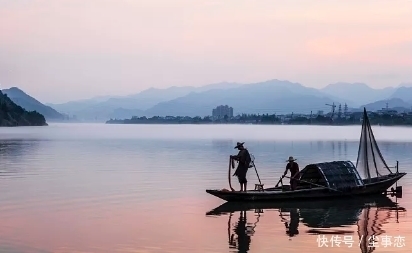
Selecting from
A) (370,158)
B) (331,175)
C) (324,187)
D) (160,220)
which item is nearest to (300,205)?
(324,187)

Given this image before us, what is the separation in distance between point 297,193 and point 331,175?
2.46 metres

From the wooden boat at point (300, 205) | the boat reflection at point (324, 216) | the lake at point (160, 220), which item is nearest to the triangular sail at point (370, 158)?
the lake at point (160, 220)

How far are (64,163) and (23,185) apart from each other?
1759 centimetres

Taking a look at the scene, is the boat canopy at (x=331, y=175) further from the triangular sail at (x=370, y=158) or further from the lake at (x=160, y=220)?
the triangular sail at (x=370, y=158)

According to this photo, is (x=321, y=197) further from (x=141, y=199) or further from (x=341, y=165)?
(x=141, y=199)

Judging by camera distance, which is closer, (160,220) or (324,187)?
(160,220)

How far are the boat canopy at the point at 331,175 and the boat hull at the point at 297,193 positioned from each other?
1.02ft

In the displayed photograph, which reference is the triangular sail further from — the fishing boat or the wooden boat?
the wooden boat

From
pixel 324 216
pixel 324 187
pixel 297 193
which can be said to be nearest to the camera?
pixel 324 216

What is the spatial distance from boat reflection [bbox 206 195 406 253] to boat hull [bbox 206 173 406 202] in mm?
290

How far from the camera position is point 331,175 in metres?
29.3

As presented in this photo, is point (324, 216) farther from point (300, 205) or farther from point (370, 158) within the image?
point (370, 158)

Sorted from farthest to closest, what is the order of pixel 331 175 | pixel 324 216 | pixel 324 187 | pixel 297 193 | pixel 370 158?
pixel 370 158 → pixel 331 175 → pixel 324 187 → pixel 297 193 → pixel 324 216

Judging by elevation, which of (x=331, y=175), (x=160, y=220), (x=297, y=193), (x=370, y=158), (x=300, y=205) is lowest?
(x=160, y=220)
